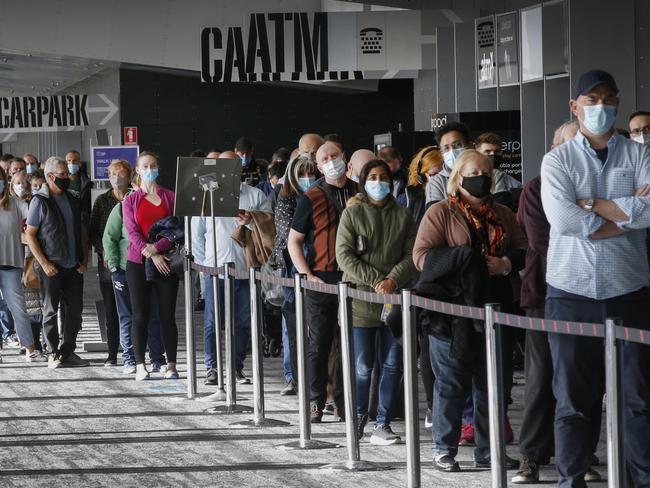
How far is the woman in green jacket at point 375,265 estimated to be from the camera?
9.26 meters

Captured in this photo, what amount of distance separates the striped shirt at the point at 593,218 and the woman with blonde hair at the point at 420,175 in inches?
157

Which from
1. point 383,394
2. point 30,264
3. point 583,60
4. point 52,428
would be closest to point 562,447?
point 383,394

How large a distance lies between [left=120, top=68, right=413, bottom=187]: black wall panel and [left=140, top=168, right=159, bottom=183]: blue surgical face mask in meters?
20.1

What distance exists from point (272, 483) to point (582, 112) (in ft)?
8.88

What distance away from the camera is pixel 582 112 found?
6.79 meters

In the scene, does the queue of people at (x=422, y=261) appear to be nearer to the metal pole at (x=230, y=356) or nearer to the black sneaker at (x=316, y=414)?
the black sneaker at (x=316, y=414)

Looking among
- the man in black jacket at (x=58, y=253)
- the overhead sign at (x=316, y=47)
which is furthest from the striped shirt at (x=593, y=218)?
the overhead sign at (x=316, y=47)

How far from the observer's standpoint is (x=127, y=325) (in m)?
13.6

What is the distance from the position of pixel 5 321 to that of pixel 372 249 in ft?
27.8

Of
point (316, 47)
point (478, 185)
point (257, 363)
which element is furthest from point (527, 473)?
point (316, 47)

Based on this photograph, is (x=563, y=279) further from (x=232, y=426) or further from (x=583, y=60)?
(x=583, y=60)

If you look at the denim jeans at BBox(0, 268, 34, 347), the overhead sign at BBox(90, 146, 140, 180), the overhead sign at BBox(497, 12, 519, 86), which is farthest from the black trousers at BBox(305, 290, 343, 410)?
the overhead sign at BBox(90, 146, 140, 180)

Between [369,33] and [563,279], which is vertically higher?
[369,33]

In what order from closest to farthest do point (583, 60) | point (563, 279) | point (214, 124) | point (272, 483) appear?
point (563, 279) < point (272, 483) < point (583, 60) < point (214, 124)
